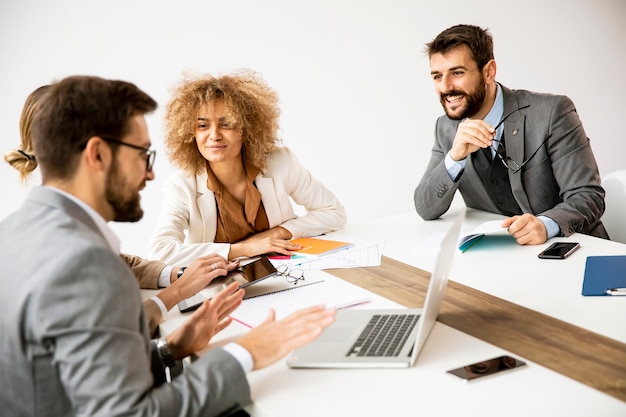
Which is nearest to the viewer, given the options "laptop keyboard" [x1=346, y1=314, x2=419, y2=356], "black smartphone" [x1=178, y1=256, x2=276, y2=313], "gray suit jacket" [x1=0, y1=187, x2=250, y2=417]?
"gray suit jacket" [x1=0, y1=187, x2=250, y2=417]

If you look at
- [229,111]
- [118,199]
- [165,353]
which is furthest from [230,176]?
[118,199]

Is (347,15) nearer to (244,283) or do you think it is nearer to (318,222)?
(318,222)

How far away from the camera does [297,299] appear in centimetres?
199

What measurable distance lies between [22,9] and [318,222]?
6.73 ft

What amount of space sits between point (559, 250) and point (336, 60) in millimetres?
2660

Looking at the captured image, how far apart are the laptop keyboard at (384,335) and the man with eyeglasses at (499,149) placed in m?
1.08

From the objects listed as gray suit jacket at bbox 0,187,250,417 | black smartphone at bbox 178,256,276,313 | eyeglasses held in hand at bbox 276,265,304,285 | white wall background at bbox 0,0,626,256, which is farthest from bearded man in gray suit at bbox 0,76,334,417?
white wall background at bbox 0,0,626,256

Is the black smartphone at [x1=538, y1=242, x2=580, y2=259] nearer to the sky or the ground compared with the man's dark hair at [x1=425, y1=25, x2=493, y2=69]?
nearer to the ground

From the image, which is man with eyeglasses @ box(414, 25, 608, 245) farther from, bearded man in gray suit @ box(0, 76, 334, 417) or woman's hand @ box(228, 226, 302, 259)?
bearded man in gray suit @ box(0, 76, 334, 417)

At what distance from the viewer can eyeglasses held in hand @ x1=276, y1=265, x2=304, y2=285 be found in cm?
217

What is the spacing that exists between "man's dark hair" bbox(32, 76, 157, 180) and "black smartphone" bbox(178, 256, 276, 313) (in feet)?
2.30

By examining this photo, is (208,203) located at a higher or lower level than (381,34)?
lower

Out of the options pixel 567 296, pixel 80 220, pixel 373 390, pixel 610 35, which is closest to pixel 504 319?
pixel 567 296

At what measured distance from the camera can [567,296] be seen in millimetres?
1924
